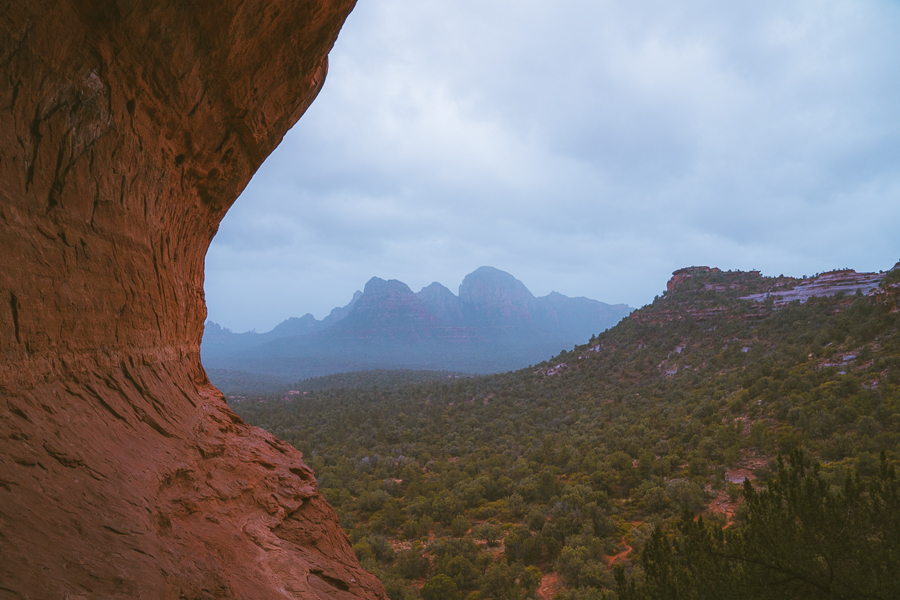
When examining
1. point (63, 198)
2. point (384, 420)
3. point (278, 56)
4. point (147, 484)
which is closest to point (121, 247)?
point (63, 198)

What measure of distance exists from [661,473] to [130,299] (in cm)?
1923

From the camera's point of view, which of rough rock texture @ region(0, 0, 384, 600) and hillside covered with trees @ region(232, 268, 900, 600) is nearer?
rough rock texture @ region(0, 0, 384, 600)

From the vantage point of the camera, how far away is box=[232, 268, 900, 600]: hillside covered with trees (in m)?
6.06

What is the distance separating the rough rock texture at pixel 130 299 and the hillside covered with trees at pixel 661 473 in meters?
6.59

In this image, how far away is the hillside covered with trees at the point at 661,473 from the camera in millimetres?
6062

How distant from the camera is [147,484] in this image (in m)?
3.97

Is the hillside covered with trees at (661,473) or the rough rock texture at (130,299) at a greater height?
the rough rock texture at (130,299)

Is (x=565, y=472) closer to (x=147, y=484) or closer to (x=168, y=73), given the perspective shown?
(x=147, y=484)

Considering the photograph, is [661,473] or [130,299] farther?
[661,473]

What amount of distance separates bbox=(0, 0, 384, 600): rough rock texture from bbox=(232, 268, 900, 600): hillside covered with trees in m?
6.59

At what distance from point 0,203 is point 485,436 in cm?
2822

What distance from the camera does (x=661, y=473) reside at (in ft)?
54.3

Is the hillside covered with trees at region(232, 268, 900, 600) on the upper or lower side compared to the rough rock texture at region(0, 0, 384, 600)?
lower

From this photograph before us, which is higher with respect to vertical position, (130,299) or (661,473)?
(130,299)
